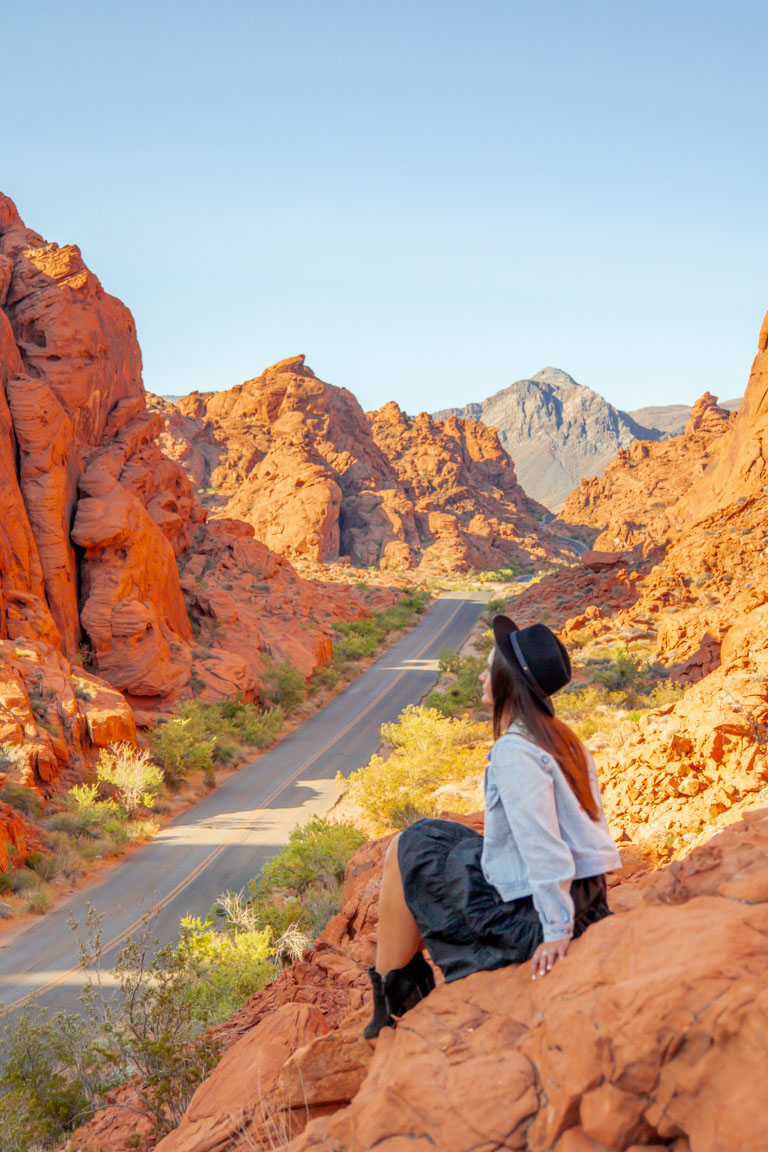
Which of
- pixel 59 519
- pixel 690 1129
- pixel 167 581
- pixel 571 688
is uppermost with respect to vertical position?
pixel 59 519

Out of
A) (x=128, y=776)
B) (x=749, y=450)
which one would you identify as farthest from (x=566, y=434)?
(x=128, y=776)

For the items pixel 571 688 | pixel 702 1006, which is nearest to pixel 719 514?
pixel 571 688

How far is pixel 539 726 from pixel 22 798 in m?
13.2

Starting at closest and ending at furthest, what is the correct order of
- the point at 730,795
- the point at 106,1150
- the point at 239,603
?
the point at 106,1150 < the point at 730,795 < the point at 239,603

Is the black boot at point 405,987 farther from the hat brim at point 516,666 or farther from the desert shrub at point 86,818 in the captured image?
the desert shrub at point 86,818

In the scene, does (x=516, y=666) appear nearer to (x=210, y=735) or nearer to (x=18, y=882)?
(x=18, y=882)

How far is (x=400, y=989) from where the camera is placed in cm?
307

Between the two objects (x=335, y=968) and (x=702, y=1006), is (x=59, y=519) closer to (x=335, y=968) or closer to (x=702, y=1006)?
(x=335, y=968)

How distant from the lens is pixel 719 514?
82.6 ft

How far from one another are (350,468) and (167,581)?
42499 millimetres

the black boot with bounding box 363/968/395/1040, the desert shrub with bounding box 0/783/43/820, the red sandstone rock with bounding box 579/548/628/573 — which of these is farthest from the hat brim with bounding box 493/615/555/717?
the red sandstone rock with bounding box 579/548/628/573

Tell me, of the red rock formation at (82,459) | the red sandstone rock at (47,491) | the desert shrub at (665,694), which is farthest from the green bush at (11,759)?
the desert shrub at (665,694)

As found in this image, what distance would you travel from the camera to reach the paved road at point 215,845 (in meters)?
9.91

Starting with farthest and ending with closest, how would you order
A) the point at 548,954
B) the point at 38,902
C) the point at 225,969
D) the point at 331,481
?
the point at 331,481, the point at 38,902, the point at 225,969, the point at 548,954
